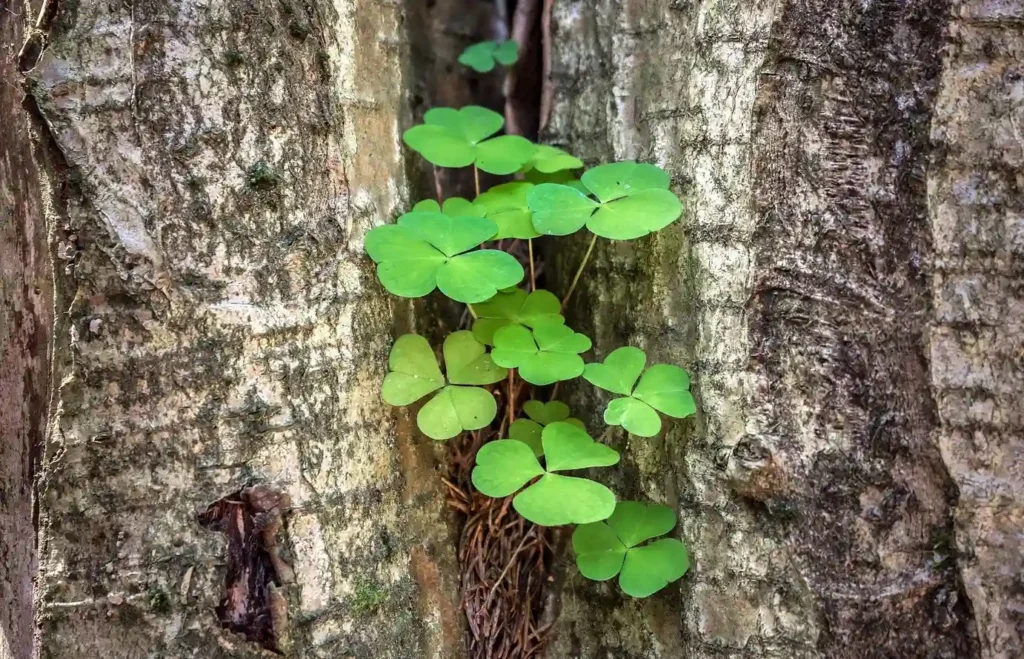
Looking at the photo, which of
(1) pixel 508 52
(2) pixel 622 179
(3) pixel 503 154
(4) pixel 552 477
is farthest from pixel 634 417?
(1) pixel 508 52

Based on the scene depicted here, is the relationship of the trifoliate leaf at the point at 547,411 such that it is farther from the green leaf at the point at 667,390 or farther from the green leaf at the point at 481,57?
the green leaf at the point at 481,57

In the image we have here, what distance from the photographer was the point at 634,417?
1.15 meters

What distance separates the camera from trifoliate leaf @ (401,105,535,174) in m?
1.34

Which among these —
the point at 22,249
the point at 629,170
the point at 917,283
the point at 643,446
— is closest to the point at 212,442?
the point at 22,249

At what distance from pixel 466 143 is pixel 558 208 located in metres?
0.28

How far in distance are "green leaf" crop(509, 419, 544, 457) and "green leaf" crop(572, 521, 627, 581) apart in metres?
0.16

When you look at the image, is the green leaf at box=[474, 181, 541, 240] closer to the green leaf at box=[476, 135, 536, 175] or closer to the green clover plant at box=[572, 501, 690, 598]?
the green leaf at box=[476, 135, 536, 175]

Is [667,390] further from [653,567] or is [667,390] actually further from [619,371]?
[653,567]

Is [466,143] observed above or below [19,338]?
above

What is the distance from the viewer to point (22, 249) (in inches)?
43.8

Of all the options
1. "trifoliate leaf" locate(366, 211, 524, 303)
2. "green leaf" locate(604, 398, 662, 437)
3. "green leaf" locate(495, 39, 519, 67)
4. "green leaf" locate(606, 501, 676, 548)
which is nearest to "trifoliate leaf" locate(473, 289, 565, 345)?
"trifoliate leaf" locate(366, 211, 524, 303)

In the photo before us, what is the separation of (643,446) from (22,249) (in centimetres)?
111

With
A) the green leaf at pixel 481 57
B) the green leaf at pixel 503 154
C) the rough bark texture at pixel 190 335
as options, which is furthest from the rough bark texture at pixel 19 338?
the green leaf at pixel 481 57

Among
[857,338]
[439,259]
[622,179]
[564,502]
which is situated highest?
[622,179]
